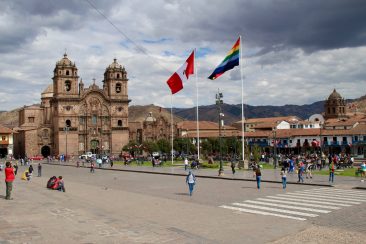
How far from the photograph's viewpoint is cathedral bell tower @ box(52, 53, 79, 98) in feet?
262

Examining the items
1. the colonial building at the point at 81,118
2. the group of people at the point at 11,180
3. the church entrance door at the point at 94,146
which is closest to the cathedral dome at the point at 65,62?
the colonial building at the point at 81,118

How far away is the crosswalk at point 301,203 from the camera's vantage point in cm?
1510

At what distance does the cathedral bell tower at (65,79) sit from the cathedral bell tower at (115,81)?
603 centimetres

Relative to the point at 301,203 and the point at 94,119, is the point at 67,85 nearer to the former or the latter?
the point at 94,119

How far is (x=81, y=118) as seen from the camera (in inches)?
3246

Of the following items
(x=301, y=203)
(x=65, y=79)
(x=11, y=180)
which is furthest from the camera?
(x=65, y=79)

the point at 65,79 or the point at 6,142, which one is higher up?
the point at 65,79

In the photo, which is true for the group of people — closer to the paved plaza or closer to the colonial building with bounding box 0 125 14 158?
the paved plaza

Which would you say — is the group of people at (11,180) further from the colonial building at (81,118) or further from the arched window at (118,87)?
the arched window at (118,87)

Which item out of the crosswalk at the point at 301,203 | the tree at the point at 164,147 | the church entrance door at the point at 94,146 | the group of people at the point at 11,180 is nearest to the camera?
the crosswalk at the point at 301,203

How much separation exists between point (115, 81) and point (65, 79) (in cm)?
928

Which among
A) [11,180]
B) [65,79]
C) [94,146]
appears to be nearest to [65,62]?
[65,79]

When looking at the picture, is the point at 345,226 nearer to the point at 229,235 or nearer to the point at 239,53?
the point at 229,235

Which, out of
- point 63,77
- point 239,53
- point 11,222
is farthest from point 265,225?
point 63,77
